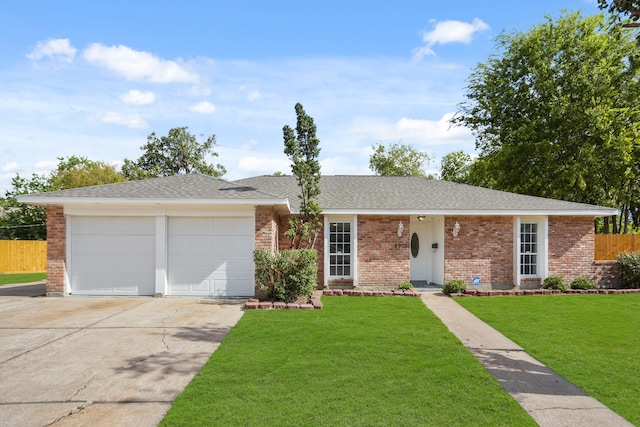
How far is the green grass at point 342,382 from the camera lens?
438 cm

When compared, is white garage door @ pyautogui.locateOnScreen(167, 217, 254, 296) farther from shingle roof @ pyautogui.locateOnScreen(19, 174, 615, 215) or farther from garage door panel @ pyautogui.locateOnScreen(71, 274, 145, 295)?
garage door panel @ pyautogui.locateOnScreen(71, 274, 145, 295)

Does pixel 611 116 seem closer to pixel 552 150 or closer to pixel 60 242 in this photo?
pixel 552 150

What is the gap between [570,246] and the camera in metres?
14.9

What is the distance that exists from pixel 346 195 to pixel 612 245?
11484 mm

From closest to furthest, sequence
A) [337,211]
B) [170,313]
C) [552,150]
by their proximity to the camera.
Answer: [170,313] < [337,211] < [552,150]

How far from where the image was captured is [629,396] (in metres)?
5.01

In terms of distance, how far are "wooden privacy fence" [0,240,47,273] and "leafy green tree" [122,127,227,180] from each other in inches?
788

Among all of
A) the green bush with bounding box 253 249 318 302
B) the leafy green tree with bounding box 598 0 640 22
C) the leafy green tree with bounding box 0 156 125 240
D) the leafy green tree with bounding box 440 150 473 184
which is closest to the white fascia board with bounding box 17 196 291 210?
the green bush with bounding box 253 249 318 302

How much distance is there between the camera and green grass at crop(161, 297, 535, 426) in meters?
4.38

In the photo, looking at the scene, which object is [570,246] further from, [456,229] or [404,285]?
[404,285]

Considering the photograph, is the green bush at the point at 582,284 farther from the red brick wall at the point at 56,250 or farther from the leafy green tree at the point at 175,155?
the leafy green tree at the point at 175,155

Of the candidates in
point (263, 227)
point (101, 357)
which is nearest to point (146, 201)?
point (263, 227)

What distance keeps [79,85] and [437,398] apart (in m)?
15.1

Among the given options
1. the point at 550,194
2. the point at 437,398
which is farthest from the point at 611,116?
the point at 437,398
